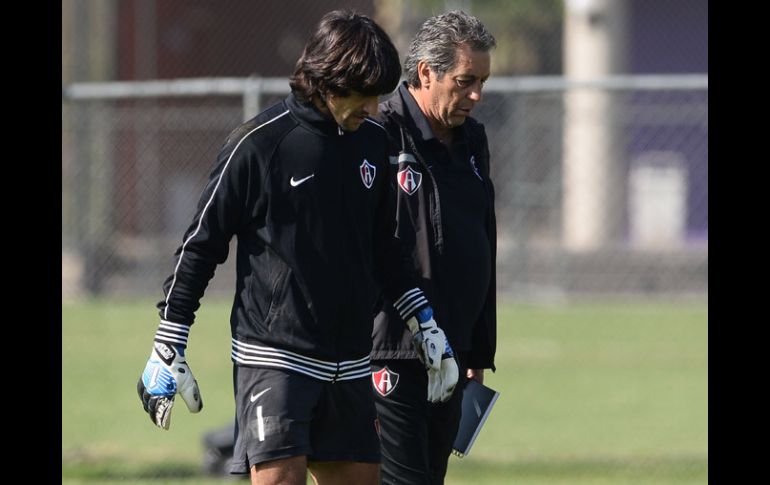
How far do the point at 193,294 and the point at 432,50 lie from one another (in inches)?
55.9

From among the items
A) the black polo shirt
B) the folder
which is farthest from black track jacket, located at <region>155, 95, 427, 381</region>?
the folder

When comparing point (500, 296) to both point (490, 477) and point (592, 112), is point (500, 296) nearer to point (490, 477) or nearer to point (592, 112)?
point (592, 112)

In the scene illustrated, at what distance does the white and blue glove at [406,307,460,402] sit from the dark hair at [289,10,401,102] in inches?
36.5

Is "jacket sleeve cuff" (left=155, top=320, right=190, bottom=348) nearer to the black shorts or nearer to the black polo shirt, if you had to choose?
the black shorts

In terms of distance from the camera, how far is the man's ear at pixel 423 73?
209 inches

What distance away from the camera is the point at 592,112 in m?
17.3

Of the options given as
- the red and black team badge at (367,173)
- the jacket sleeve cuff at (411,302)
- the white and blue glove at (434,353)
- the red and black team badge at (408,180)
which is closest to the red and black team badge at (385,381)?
the white and blue glove at (434,353)

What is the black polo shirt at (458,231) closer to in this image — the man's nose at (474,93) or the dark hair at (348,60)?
the man's nose at (474,93)

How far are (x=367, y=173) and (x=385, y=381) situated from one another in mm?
933

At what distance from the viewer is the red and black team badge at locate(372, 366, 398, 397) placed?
529 centimetres

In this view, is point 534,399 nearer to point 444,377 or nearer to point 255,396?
point 444,377

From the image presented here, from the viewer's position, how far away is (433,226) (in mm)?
5301

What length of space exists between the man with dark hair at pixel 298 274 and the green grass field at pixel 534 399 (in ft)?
11.8
